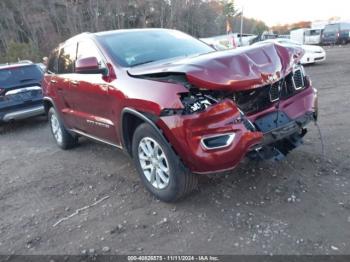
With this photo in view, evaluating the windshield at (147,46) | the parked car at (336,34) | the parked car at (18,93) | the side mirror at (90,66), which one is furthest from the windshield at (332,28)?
the side mirror at (90,66)

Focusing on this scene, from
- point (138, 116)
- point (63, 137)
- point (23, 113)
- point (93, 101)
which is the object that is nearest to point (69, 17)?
point (23, 113)

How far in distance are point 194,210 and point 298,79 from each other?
1774 mm

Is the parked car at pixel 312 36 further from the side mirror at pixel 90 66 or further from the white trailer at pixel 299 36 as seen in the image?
the side mirror at pixel 90 66

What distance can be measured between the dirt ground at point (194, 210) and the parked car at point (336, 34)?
28265 millimetres

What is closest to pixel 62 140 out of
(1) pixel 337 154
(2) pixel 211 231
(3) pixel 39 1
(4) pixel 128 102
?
(4) pixel 128 102

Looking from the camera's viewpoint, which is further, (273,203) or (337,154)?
(337,154)

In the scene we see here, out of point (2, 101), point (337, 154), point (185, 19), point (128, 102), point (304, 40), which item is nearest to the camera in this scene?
point (128, 102)

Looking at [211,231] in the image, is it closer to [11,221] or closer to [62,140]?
[11,221]

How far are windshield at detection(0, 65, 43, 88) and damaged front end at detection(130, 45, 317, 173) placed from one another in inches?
233

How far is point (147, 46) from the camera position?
182 inches

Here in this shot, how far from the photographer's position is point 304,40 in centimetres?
3666

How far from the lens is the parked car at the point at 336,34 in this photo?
3038 cm

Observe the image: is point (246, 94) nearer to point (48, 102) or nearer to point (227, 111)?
point (227, 111)

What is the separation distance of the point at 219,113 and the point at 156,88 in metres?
0.66
